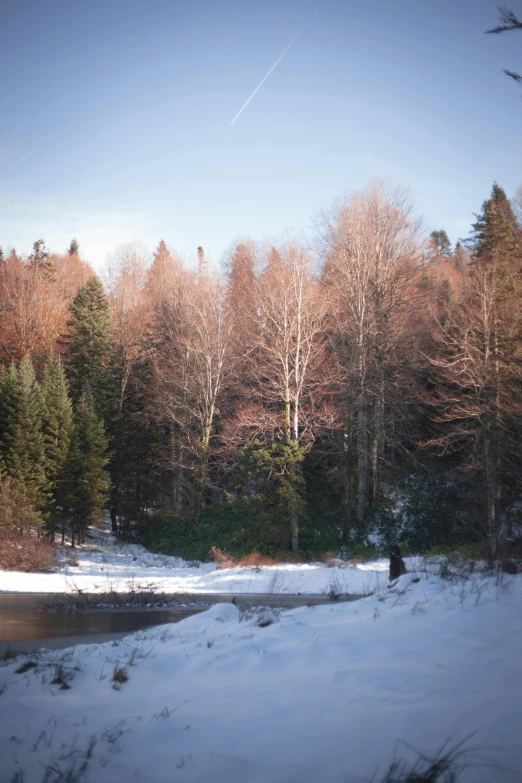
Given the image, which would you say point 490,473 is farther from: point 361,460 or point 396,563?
point 396,563

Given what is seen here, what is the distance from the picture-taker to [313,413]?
23.5 m

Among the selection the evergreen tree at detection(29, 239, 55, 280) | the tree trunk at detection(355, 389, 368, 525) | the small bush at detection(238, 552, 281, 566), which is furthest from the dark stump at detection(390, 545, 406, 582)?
the evergreen tree at detection(29, 239, 55, 280)

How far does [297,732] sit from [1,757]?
213cm

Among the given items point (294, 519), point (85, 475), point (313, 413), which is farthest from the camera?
point (85, 475)

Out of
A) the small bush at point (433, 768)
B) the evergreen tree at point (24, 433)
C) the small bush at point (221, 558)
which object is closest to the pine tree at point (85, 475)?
the evergreen tree at point (24, 433)

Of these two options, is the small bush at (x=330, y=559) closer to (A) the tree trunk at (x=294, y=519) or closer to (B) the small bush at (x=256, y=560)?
(A) the tree trunk at (x=294, y=519)

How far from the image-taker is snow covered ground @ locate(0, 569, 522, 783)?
3.16m

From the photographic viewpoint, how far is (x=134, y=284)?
42.0 meters

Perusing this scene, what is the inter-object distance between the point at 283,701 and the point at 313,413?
773 inches

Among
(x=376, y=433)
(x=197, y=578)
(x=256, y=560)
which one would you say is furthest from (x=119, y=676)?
(x=376, y=433)

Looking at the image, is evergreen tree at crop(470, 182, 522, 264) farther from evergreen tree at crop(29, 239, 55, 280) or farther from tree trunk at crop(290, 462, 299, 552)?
evergreen tree at crop(29, 239, 55, 280)

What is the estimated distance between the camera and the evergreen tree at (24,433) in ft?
78.5

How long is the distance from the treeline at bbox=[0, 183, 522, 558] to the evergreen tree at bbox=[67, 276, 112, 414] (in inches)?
20.2

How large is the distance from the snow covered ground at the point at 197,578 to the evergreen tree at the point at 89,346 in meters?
13.6
